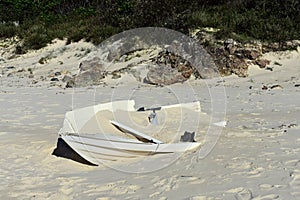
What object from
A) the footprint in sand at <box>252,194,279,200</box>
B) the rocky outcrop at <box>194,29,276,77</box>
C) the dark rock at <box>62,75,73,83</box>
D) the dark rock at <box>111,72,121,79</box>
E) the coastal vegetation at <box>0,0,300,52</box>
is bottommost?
the dark rock at <box>62,75,73,83</box>

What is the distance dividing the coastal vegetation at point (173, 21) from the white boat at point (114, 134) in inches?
343

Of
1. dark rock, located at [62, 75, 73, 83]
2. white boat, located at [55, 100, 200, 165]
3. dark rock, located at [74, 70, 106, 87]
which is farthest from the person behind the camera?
dark rock, located at [62, 75, 73, 83]

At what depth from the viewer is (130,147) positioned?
208 inches

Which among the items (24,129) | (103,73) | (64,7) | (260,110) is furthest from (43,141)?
(64,7)

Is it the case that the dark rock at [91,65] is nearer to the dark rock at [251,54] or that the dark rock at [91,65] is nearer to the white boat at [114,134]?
the dark rock at [251,54]

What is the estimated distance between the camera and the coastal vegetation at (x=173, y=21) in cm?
1567

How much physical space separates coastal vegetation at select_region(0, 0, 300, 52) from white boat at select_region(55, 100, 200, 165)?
8706mm

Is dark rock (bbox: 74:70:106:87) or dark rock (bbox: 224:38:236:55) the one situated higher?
dark rock (bbox: 224:38:236:55)

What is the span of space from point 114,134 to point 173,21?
37.9 feet

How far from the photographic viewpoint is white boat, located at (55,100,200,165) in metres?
5.32

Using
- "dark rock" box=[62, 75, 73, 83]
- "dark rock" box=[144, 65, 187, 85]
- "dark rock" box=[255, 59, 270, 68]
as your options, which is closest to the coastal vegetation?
"dark rock" box=[255, 59, 270, 68]

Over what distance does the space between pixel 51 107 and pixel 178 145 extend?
4.86 m

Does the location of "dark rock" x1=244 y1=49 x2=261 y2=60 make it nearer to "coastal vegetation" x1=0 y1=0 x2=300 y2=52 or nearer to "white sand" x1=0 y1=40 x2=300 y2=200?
"coastal vegetation" x1=0 y1=0 x2=300 y2=52

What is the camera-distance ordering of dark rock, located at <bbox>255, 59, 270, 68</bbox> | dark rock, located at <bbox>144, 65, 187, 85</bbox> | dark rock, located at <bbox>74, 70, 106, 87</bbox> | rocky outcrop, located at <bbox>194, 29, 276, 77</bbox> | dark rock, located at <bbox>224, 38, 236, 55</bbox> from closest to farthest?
dark rock, located at <bbox>144, 65, 187, 85</bbox>
dark rock, located at <bbox>74, 70, 106, 87</bbox>
rocky outcrop, located at <bbox>194, 29, 276, 77</bbox>
dark rock, located at <bbox>255, 59, 270, 68</bbox>
dark rock, located at <bbox>224, 38, 236, 55</bbox>
